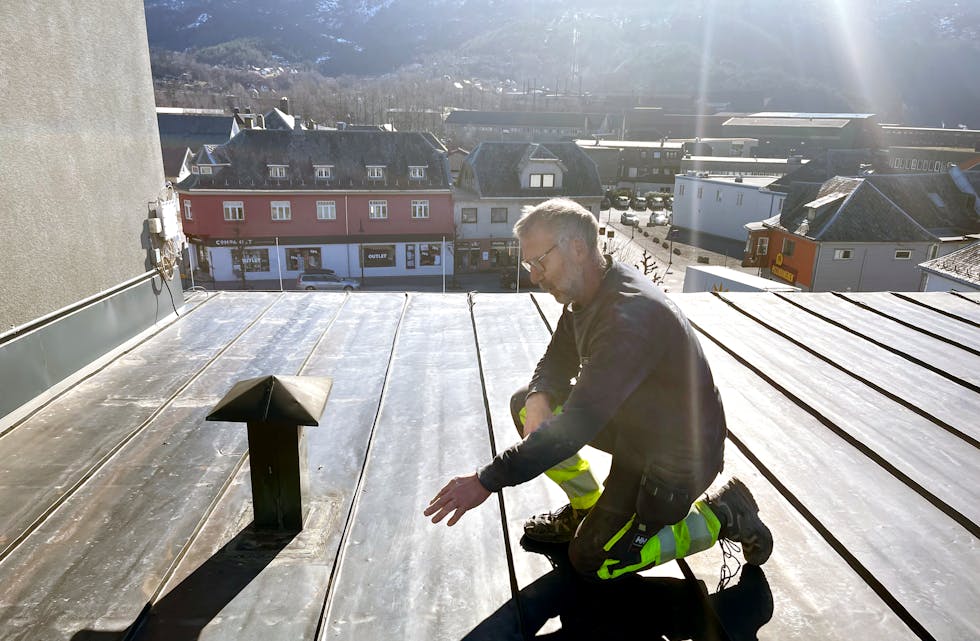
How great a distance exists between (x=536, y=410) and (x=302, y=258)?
27.2 m

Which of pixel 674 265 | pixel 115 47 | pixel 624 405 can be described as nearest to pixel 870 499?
pixel 624 405

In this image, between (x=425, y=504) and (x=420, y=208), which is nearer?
(x=425, y=504)

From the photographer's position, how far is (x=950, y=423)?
142 inches

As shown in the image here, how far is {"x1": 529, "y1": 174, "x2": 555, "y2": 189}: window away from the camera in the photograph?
3135 centimetres

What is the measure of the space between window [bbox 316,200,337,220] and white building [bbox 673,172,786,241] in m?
24.4

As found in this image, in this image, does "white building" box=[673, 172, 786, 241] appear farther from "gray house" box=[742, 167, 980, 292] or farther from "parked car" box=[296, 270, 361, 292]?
"parked car" box=[296, 270, 361, 292]

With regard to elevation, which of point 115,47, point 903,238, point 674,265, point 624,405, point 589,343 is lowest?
point 674,265

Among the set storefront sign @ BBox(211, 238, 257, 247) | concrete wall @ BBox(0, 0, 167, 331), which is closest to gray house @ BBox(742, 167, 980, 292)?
storefront sign @ BBox(211, 238, 257, 247)

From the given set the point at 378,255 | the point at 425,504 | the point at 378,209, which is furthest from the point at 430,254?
the point at 425,504

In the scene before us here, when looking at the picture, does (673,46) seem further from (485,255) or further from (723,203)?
(485,255)

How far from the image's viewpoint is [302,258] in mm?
28047

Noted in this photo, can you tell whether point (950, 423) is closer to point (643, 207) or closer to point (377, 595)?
point (377, 595)

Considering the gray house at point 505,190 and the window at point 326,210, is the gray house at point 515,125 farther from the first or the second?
the window at point 326,210

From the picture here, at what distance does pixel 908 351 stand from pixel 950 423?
4.69ft
